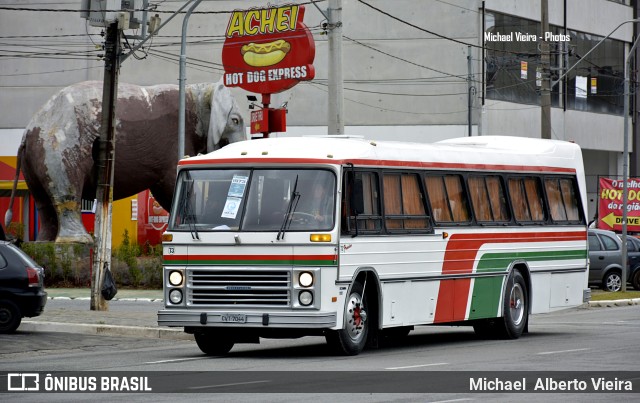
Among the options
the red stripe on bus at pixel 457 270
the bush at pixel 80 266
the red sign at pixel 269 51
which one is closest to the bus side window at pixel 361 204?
the red stripe on bus at pixel 457 270

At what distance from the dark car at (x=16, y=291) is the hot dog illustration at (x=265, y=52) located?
1562 cm

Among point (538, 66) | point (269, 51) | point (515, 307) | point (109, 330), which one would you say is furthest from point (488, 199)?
point (538, 66)

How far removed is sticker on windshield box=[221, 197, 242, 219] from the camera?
57.8 feet

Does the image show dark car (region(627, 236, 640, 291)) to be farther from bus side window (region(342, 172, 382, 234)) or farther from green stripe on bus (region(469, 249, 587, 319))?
bus side window (region(342, 172, 382, 234))

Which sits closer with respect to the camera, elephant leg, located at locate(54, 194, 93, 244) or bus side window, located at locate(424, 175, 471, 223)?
bus side window, located at locate(424, 175, 471, 223)

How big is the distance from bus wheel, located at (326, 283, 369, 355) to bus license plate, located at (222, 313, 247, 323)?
1157 mm

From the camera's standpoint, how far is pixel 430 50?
2414 inches

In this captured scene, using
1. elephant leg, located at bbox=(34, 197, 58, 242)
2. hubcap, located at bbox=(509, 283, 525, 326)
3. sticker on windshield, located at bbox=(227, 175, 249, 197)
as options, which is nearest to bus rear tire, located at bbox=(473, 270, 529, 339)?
hubcap, located at bbox=(509, 283, 525, 326)

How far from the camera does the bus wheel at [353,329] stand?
57.4 ft

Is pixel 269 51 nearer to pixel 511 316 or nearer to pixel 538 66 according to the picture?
pixel 511 316

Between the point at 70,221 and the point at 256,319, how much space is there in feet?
72.1

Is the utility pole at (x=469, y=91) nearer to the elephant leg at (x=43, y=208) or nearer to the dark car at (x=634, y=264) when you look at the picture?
the dark car at (x=634, y=264)

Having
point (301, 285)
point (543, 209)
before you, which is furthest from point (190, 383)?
point (543, 209)

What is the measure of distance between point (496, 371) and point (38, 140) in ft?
81.4
